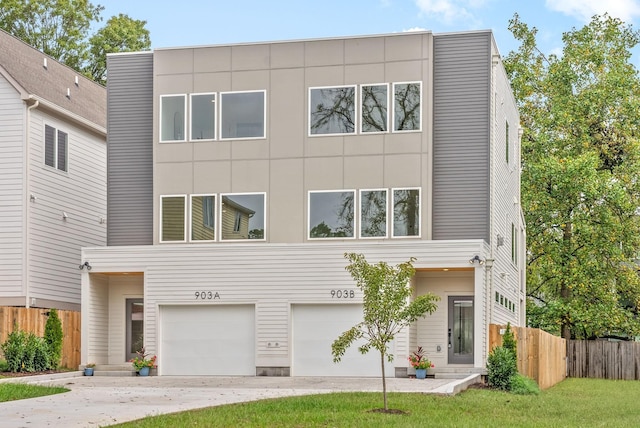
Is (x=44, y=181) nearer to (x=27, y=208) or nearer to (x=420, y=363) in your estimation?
(x=27, y=208)

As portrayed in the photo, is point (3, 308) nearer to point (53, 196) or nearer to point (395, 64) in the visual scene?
point (53, 196)

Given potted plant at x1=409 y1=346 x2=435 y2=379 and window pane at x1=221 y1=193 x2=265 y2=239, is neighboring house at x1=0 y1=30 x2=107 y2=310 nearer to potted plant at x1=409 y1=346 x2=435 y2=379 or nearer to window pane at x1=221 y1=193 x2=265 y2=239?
window pane at x1=221 y1=193 x2=265 y2=239

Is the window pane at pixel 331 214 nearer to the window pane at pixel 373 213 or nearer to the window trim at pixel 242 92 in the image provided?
the window pane at pixel 373 213

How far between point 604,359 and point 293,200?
1870 cm

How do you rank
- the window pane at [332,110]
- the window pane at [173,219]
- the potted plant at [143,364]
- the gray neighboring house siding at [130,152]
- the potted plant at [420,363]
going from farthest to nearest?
the gray neighboring house siding at [130,152]
the window pane at [173,219]
the window pane at [332,110]
the potted plant at [143,364]
the potted plant at [420,363]

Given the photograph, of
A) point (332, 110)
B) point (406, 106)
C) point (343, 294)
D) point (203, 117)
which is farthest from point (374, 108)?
point (343, 294)

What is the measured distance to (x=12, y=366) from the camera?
26.3m

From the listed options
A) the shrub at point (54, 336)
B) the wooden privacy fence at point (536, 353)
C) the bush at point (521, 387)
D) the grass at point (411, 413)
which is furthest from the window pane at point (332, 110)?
the grass at point (411, 413)

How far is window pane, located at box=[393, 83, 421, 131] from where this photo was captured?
2864 centimetres

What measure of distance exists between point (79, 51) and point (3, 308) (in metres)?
24.1

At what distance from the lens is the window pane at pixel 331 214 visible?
28828 millimetres

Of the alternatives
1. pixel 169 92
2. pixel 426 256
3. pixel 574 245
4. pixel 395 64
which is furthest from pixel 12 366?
pixel 574 245

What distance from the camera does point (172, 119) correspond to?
1196 inches

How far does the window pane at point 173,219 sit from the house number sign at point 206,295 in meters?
1.97
